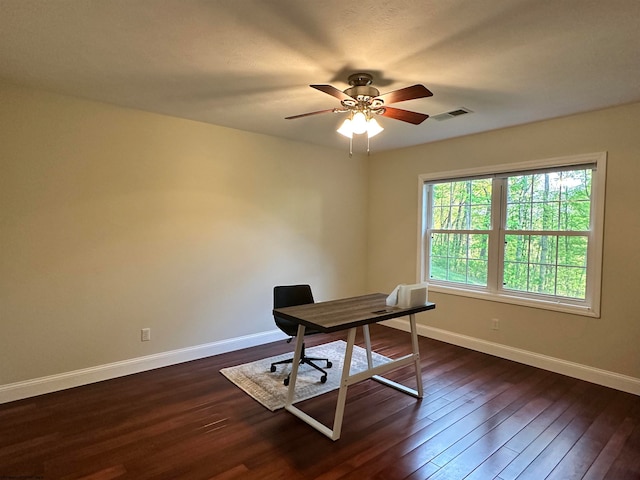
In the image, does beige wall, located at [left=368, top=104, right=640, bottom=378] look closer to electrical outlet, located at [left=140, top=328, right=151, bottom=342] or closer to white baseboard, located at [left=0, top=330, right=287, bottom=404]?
white baseboard, located at [left=0, top=330, right=287, bottom=404]

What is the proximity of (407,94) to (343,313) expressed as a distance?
1.56 metres

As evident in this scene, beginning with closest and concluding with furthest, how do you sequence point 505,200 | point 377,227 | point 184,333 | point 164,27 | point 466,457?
1. point 164,27
2. point 466,457
3. point 184,333
4. point 505,200
5. point 377,227

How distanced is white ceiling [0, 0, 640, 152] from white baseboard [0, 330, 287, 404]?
2.38m

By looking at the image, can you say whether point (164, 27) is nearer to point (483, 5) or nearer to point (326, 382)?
point (483, 5)

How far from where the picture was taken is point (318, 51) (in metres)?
2.16

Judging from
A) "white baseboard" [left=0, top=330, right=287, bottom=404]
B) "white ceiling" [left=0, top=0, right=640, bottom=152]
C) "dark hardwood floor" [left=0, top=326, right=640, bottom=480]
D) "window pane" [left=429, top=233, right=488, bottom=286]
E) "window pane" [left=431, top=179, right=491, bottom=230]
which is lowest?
"dark hardwood floor" [left=0, top=326, right=640, bottom=480]

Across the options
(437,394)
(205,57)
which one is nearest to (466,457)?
(437,394)

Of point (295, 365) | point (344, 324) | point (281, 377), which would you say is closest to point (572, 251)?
point (344, 324)

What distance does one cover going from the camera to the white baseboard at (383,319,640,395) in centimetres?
313

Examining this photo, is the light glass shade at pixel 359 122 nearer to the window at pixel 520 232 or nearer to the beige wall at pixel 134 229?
the beige wall at pixel 134 229

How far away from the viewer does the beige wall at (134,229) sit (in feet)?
9.30

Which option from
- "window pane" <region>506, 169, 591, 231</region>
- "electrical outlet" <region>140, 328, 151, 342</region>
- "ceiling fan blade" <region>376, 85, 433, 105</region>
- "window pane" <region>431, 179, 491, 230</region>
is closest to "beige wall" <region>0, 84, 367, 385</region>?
"electrical outlet" <region>140, 328, 151, 342</region>

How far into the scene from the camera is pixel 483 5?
5.57 feet

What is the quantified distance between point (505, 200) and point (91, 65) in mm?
4043
